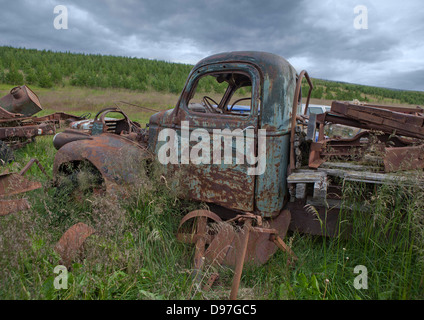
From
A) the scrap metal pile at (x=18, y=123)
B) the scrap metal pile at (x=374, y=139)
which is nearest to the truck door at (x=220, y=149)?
the scrap metal pile at (x=374, y=139)

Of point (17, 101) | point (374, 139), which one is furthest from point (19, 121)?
point (374, 139)

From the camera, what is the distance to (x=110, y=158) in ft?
10.5

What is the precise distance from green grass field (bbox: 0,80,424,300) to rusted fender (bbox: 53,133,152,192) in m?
0.29

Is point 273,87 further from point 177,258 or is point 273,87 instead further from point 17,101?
point 17,101

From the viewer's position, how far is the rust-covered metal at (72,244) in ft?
7.61

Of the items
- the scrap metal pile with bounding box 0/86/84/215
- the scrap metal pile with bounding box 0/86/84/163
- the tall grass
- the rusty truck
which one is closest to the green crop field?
the tall grass

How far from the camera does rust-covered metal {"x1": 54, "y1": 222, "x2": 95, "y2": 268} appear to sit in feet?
7.61

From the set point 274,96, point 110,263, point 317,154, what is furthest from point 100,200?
point 317,154

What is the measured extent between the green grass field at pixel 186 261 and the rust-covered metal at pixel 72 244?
0.06m

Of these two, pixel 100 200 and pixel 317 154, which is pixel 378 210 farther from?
pixel 100 200

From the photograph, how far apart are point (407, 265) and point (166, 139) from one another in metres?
2.53

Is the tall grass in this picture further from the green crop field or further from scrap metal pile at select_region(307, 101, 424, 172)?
scrap metal pile at select_region(307, 101, 424, 172)

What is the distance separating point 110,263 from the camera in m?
2.28

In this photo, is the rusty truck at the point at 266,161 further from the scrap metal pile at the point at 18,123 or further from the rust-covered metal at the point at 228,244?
the scrap metal pile at the point at 18,123
